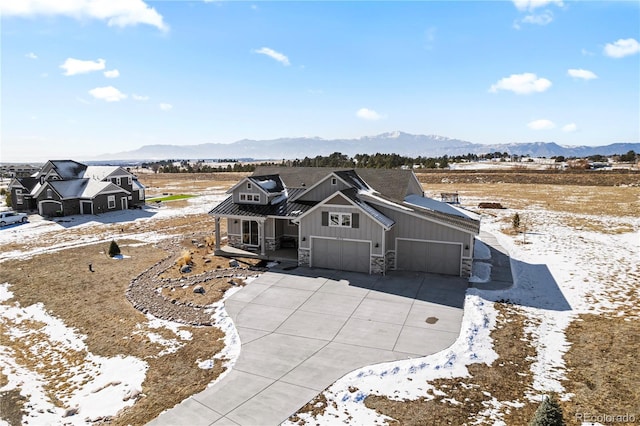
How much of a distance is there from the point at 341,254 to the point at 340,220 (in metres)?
1.94

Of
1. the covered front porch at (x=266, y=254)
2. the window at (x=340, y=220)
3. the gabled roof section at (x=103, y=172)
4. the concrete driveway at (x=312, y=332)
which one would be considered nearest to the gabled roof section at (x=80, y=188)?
the gabled roof section at (x=103, y=172)

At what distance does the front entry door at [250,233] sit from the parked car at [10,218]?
2686 cm

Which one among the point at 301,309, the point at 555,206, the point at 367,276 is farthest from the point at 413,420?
the point at 555,206

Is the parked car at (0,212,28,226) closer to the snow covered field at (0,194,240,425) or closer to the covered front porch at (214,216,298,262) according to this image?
the snow covered field at (0,194,240,425)

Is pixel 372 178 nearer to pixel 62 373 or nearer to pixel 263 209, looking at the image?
pixel 263 209

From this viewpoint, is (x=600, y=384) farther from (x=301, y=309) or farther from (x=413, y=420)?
(x=301, y=309)

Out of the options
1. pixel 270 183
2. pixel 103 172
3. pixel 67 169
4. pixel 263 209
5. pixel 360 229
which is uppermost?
pixel 67 169

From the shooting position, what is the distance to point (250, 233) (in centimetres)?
2647

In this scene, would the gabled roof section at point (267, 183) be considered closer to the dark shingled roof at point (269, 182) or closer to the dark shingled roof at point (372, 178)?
the dark shingled roof at point (269, 182)

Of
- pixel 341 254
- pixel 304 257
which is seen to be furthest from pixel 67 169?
pixel 341 254

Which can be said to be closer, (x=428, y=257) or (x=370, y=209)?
(x=370, y=209)

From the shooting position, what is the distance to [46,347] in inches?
551

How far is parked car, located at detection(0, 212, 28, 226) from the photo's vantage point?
121 ft

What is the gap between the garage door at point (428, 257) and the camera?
68.0 feet
